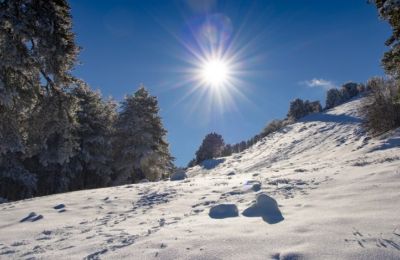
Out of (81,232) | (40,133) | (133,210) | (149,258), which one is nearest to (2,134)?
(40,133)

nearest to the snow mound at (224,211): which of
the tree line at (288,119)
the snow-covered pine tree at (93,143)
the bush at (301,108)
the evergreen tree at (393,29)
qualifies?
the evergreen tree at (393,29)

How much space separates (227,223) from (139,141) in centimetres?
2414

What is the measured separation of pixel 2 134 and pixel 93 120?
13.7 metres

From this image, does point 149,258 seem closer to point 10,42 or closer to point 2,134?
point 10,42

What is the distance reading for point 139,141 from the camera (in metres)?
29.4

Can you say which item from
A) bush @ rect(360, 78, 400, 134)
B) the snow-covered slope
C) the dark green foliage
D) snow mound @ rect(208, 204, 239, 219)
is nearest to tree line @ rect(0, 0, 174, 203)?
the snow-covered slope

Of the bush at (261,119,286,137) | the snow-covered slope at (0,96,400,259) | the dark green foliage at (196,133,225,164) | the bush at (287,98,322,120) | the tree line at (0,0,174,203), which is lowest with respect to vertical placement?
the snow-covered slope at (0,96,400,259)

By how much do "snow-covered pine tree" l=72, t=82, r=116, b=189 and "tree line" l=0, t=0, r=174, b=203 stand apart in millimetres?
70

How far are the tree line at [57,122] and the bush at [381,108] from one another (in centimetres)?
1605

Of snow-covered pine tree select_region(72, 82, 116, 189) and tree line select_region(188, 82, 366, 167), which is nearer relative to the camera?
snow-covered pine tree select_region(72, 82, 116, 189)

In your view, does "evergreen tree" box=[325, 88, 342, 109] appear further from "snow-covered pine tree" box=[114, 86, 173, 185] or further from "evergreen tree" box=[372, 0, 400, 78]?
"evergreen tree" box=[372, 0, 400, 78]

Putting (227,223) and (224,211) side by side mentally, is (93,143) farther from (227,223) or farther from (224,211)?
(227,223)

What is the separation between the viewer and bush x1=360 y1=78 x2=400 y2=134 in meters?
20.6

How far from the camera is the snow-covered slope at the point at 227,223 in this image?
14.5 feet
